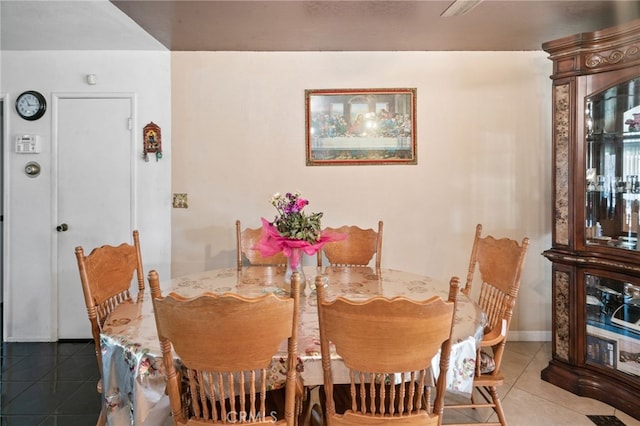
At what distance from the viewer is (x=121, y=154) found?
3010 mm

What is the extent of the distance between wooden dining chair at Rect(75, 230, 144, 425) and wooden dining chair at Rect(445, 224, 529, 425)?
172 centimetres

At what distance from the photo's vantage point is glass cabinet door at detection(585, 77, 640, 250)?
2.18 metres

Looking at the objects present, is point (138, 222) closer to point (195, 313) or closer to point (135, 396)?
point (135, 396)

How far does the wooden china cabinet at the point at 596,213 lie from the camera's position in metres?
2.11

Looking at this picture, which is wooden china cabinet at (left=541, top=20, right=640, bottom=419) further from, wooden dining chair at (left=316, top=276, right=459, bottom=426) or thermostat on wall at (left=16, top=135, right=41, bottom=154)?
thermostat on wall at (left=16, top=135, right=41, bottom=154)

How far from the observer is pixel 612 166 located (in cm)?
227

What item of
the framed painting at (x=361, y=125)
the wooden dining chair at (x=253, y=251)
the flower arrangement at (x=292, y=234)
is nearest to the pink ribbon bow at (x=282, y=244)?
the flower arrangement at (x=292, y=234)

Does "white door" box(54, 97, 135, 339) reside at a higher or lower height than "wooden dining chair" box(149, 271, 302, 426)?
higher

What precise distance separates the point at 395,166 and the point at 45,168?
9.77 ft

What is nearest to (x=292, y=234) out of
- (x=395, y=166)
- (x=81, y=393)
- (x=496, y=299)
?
(x=496, y=299)

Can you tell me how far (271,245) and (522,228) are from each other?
2339 mm

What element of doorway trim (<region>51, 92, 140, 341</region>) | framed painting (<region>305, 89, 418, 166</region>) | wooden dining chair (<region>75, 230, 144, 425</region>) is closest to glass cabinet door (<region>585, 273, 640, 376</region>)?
framed painting (<region>305, 89, 418, 166</region>)

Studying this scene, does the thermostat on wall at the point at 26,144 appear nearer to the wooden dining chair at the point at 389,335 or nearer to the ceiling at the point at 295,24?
the ceiling at the point at 295,24

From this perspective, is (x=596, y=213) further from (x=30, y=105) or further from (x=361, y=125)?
(x=30, y=105)
